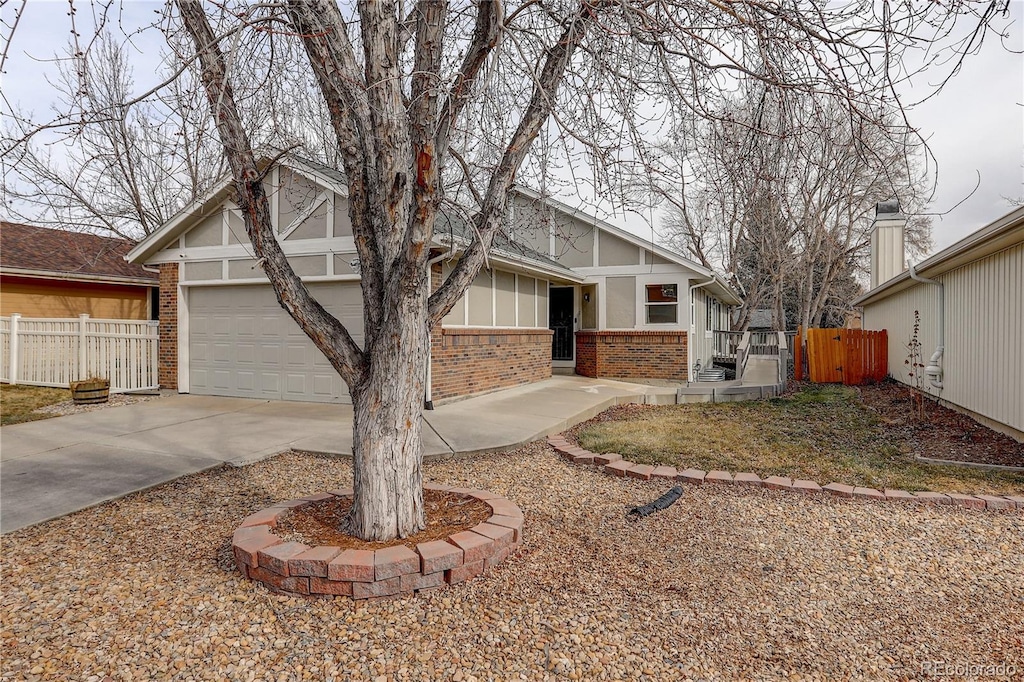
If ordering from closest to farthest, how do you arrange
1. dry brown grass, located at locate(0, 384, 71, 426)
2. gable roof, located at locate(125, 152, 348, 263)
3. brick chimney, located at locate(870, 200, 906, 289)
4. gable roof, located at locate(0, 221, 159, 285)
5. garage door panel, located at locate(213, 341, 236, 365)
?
dry brown grass, located at locate(0, 384, 71, 426), gable roof, located at locate(125, 152, 348, 263), garage door panel, located at locate(213, 341, 236, 365), gable roof, located at locate(0, 221, 159, 285), brick chimney, located at locate(870, 200, 906, 289)

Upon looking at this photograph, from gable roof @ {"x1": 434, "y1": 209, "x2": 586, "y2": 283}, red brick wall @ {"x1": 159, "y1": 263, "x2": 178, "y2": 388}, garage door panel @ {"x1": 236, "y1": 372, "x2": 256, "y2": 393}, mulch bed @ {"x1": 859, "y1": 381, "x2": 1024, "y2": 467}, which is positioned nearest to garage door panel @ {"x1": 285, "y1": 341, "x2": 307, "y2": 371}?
garage door panel @ {"x1": 236, "y1": 372, "x2": 256, "y2": 393}

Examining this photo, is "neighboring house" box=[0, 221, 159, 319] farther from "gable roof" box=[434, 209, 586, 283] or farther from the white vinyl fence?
"gable roof" box=[434, 209, 586, 283]

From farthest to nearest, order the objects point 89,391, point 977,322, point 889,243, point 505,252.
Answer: point 889,243 → point 505,252 → point 89,391 → point 977,322

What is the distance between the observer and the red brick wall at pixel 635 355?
44.4 ft

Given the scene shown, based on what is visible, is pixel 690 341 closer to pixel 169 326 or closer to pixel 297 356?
pixel 297 356

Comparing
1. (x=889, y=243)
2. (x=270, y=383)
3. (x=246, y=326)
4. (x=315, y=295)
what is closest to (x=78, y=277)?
(x=246, y=326)

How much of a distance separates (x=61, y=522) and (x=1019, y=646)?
549cm

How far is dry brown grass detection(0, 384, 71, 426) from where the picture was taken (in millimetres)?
8234

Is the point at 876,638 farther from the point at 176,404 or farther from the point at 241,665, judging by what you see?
the point at 176,404

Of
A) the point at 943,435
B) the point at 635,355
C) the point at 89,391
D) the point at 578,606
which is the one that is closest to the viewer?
the point at 578,606

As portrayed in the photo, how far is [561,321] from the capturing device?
1538cm

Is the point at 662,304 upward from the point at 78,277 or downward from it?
downward
